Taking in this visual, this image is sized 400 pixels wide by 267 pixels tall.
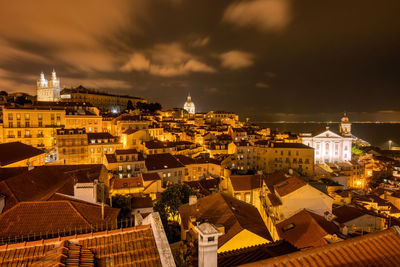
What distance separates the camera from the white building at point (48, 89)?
8694 centimetres

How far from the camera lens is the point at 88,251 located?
191 inches

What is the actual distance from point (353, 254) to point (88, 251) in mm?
6421

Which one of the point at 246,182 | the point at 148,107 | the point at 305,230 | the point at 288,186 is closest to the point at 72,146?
the point at 246,182

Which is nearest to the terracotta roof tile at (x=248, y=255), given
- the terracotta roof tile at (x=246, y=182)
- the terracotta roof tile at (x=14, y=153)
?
the terracotta roof tile at (x=246, y=182)

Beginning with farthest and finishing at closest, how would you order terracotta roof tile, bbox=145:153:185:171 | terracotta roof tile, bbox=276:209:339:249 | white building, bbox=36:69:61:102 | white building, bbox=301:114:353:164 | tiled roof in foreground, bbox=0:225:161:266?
white building, bbox=36:69:61:102 → white building, bbox=301:114:353:164 → terracotta roof tile, bbox=145:153:185:171 → terracotta roof tile, bbox=276:209:339:249 → tiled roof in foreground, bbox=0:225:161:266

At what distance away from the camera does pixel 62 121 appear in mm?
48875

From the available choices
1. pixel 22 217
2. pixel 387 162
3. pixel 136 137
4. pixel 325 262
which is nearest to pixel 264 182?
pixel 325 262

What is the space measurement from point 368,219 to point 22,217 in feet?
87.4

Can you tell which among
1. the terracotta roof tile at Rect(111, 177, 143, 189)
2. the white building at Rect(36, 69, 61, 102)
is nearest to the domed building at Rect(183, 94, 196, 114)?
the white building at Rect(36, 69, 61, 102)

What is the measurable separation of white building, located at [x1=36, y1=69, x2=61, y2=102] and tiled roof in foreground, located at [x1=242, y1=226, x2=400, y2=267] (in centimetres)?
10455

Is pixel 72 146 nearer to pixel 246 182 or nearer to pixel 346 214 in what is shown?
pixel 246 182

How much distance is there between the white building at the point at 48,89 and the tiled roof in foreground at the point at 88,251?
331 ft

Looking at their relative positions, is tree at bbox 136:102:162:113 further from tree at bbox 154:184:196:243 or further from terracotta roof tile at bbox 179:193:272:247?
terracotta roof tile at bbox 179:193:272:247

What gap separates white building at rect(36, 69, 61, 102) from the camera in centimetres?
8694
